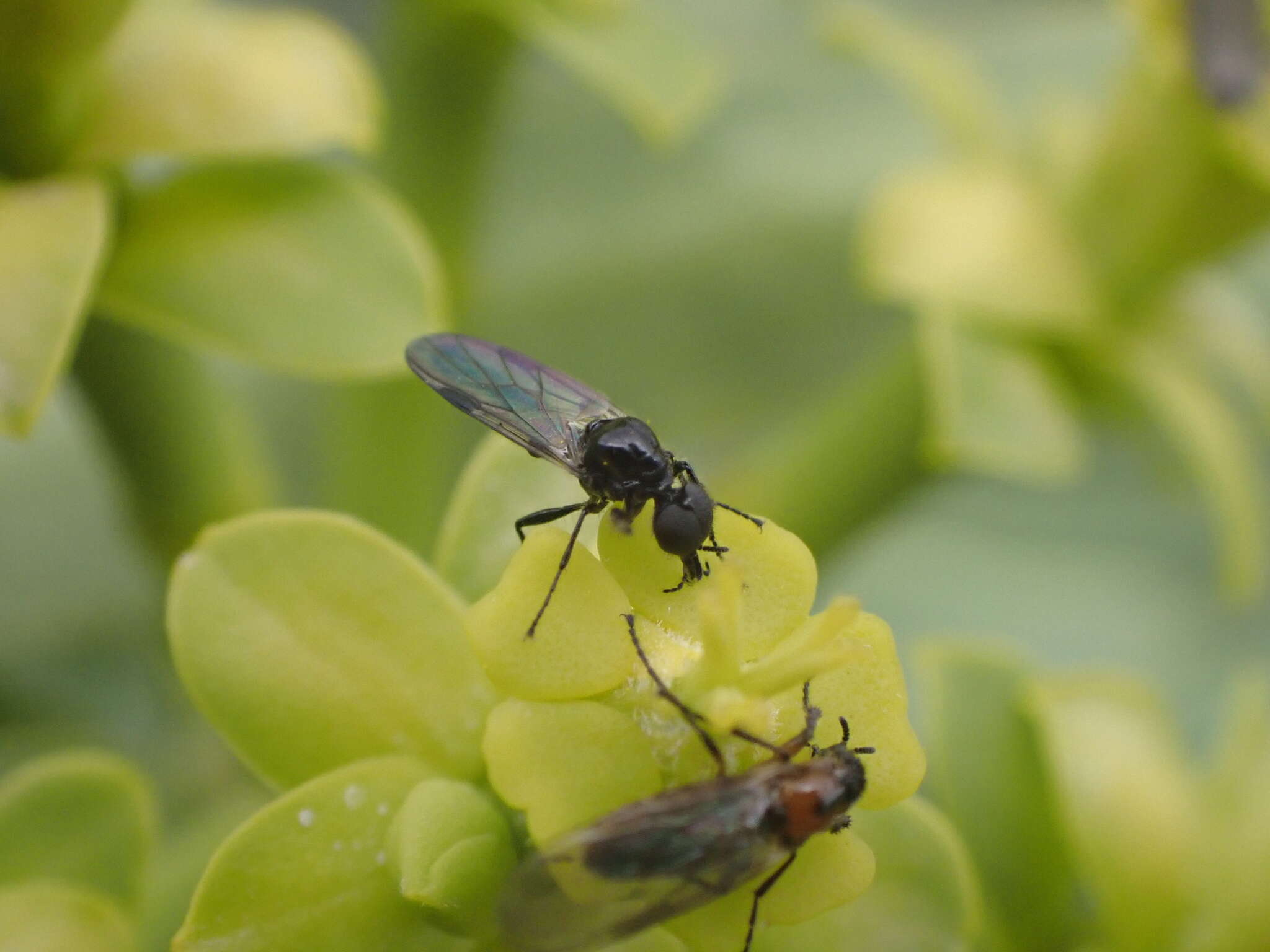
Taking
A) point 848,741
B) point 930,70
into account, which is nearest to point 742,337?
point 930,70

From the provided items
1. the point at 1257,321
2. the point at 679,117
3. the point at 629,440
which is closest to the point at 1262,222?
the point at 1257,321

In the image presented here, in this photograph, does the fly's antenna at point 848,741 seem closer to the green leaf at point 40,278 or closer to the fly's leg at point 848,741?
the fly's leg at point 848,741

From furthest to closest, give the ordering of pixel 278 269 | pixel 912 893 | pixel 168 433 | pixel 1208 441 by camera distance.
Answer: pixel 1208 441 → pixel 168 433 → pixel 278 269 → pixel 912 893

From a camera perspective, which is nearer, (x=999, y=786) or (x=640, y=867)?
(x=640, y=867)

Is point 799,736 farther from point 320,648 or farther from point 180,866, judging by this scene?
point 180,866

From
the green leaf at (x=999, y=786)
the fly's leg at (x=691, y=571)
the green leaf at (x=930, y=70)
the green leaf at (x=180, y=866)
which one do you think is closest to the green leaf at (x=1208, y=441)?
the green leaf at (x=930, y=70)

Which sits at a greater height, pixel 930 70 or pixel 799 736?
pixel 930 70
